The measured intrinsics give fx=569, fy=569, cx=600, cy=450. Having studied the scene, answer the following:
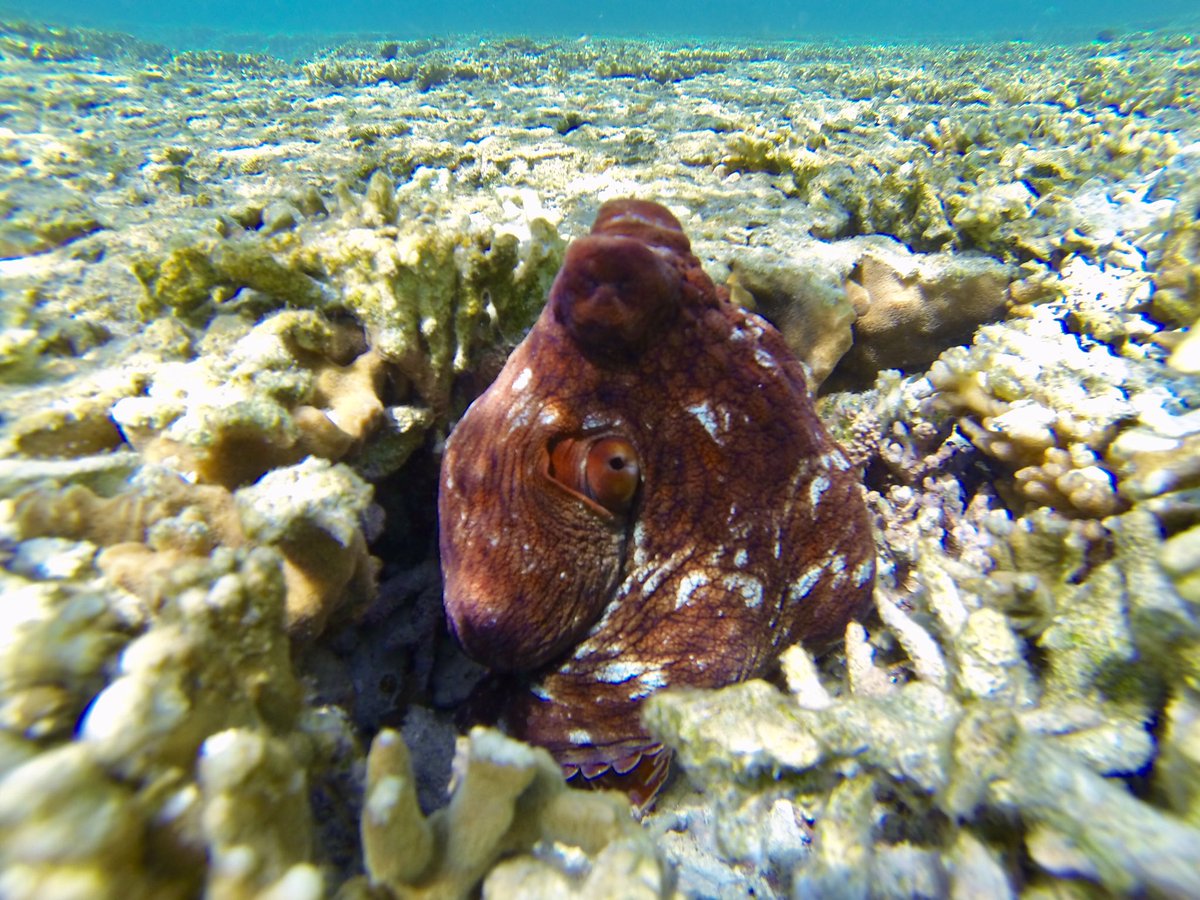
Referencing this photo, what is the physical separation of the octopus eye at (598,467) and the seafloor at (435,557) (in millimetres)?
670

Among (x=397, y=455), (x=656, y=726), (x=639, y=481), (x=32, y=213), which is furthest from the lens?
(x=32, y=213)

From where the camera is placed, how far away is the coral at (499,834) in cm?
124

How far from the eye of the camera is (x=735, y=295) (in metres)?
3.25

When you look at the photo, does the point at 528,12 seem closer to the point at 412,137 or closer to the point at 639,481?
the point at 412,137

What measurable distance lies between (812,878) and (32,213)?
565 cm

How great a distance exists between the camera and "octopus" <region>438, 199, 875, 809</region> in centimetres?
182

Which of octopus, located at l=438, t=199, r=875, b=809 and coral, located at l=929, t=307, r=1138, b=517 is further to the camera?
coral, located at l=929, t=307, r=1138, b=517

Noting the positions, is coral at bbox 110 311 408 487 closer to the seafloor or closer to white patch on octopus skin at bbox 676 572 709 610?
the seafloor

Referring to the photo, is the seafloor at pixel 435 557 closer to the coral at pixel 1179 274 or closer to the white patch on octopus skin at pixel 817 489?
the coral at pixel 1179 274

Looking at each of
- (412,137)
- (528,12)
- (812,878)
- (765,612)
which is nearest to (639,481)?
(765,612)

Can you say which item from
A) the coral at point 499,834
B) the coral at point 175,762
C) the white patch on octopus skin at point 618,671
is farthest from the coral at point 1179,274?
the coral at point 175,762

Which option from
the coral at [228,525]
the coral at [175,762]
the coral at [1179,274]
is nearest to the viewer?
the coral at [175,762]

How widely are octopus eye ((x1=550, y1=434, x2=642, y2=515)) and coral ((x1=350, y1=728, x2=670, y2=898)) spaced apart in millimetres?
815

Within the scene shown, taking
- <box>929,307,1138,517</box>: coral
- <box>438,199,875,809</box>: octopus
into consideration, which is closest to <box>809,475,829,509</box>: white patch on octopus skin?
<box>438,199,875,809</box>: octopus
